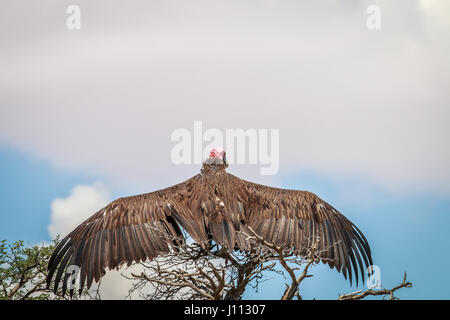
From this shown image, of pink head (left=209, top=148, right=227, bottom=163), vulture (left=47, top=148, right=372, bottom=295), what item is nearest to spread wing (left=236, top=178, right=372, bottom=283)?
vulture (left=47, top=148, right=372, bottom=295)

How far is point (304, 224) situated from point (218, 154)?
226cm

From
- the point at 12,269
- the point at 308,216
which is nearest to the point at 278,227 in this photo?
the point at 308,216

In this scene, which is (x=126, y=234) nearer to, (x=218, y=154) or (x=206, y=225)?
(x=206, y=225)

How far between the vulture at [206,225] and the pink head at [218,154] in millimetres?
152

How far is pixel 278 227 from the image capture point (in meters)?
11.0

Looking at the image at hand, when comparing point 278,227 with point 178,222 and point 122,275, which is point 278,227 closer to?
point 178,222

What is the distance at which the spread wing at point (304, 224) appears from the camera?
35.8 ft

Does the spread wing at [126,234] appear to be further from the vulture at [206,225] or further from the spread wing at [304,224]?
the spread wing at [304,224]

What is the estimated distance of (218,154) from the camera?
12.0 metres

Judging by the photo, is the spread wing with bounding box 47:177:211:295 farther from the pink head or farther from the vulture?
the pink head

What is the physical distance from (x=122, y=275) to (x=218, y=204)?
228 cm

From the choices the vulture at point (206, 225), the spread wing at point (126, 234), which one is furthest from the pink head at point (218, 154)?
the spread wing at point (126, 234)

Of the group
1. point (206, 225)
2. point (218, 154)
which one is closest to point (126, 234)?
point (206, 225)

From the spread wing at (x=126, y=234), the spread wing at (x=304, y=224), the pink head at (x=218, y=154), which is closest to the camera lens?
the spread wing at (x=126, y=234)
